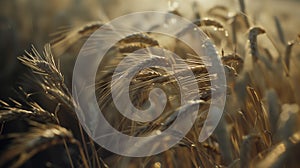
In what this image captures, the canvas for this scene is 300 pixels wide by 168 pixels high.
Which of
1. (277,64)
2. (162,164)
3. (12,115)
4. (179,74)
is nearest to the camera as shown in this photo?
(12,115)

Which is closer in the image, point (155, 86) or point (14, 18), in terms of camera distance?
point (155, 86)

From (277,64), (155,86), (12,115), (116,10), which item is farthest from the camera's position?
(116,10)

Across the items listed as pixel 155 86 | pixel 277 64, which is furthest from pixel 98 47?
pixel 277 64

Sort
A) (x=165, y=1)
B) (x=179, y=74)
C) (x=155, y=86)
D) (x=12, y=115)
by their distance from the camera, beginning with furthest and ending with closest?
1. (x=165, y=1)
2. (x=155, y=86)
3. (x=179, y=74)
4. (x=12, y=115)

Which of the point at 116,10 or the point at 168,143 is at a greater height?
the point at 116,10

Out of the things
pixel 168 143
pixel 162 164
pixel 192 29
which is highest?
pixel 192 29

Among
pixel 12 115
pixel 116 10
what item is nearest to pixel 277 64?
pixel 12 115

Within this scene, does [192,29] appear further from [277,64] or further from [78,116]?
[78,116]

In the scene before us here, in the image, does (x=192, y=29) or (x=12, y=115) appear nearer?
(x=12, y=115)

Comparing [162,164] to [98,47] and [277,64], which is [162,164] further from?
[277,64]
